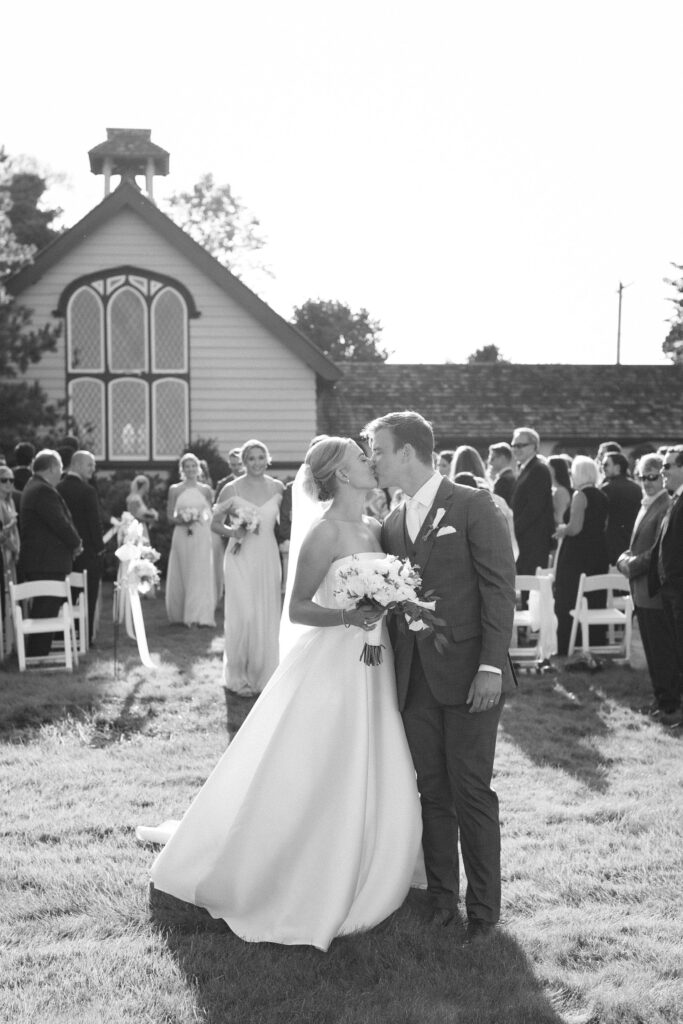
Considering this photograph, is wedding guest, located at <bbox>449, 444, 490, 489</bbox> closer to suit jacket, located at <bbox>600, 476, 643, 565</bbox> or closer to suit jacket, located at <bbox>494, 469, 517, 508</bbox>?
suit jacket, located at <bbox>494, 469, 517, 508</bbox>

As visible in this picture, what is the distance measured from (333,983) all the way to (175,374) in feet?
63.0

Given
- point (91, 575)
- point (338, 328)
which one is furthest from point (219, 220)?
point (91, 575)

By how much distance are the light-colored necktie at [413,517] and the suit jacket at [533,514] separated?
6.86 metres

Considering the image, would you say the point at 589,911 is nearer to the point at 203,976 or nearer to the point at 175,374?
the point at 203,976

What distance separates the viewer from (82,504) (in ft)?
40.1

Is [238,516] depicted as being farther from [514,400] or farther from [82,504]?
[514,400]

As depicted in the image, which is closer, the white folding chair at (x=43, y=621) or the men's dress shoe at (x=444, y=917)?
the men's dress shoe at (x=444, y=917)

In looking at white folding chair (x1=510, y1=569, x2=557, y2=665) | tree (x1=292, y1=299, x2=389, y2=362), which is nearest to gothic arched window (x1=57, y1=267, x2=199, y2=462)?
white folding chair (x1=510, y1=569, x2=557, y2=665)

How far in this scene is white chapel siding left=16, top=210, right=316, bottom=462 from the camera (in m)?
22.2

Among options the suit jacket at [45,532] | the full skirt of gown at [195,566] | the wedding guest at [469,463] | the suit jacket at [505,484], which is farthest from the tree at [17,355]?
the wedding guest at [469,463]

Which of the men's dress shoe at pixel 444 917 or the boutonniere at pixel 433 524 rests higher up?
the boutonniere at pixel 433 524

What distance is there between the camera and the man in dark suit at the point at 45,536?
11250 millimetres

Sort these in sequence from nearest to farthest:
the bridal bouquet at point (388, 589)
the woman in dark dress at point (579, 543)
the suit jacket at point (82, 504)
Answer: the bridal bouquet at point (388, 589)
the woman in dark dress at point (579, 543)
the suit jacket at point (82, 504)

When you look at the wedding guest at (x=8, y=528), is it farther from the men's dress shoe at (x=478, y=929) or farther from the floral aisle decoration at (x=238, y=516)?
the men's dress shoe at (x=478, y=929)
